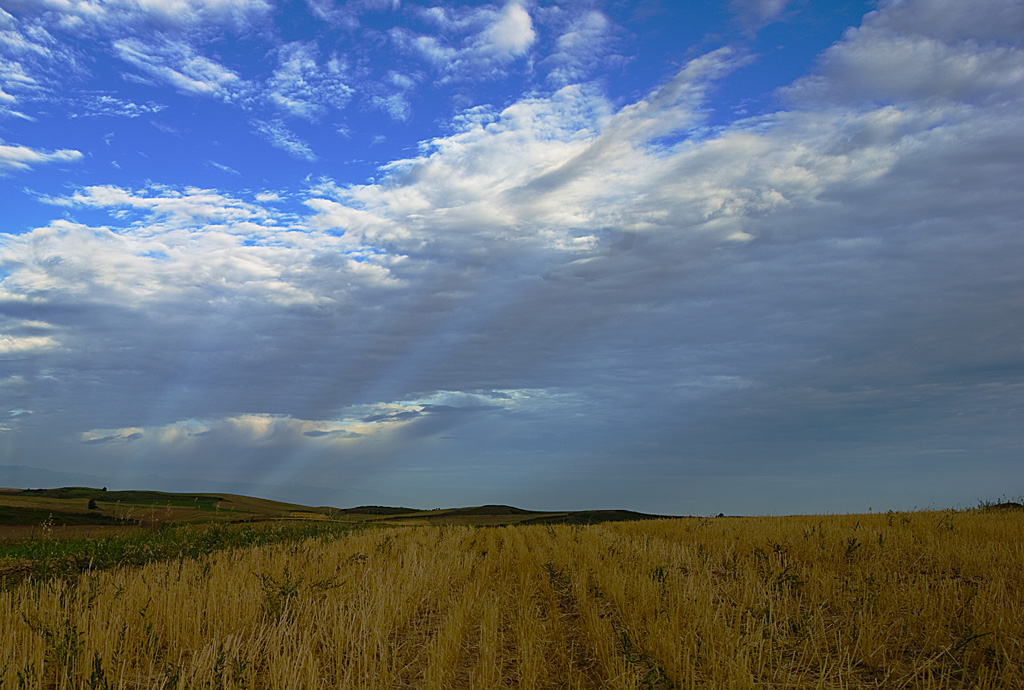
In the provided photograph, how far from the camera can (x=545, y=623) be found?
848 centimetres

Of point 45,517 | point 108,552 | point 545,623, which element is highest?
point 545,623

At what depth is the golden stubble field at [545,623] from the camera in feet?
21.2

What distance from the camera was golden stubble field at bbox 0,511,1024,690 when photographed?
6.45 m

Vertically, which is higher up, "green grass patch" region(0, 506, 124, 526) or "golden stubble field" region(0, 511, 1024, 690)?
"golden stubble field" region(0, 511, 1024, 690)

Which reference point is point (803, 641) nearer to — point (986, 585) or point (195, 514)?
point (986, 585)

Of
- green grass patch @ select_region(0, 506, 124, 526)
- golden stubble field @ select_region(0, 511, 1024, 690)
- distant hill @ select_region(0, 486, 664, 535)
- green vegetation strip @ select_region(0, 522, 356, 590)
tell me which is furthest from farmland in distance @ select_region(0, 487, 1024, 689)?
green grass patch @ select_region(0, 506, 124, 526)

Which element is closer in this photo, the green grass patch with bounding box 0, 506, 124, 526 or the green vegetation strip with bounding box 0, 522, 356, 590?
the green vegetation strip with bounding box 0, 522, 356, 590

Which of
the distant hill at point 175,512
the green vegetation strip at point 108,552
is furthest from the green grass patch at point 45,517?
the green vegetation strip at point 108,552

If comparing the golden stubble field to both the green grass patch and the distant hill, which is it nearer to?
the distant hill

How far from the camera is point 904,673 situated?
264 inches

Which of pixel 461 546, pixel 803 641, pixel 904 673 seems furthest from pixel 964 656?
pixel 461 546

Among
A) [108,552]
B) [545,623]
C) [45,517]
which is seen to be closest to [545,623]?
[545,623]

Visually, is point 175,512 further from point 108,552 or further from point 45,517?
point 108,552

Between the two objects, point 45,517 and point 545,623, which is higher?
point 545,623
